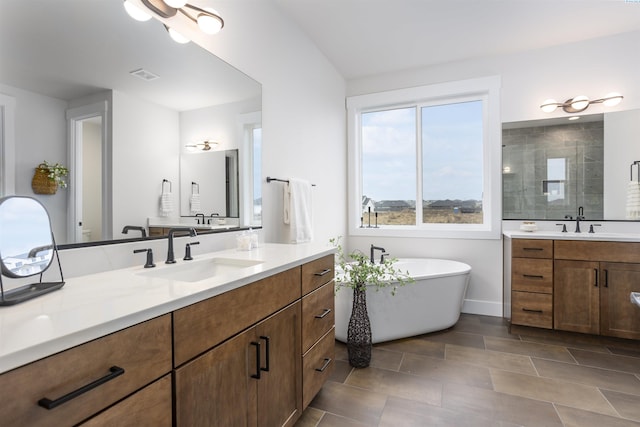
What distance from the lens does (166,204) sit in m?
Answer: 1.53

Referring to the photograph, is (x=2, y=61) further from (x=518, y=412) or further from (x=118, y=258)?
(x=518, y=412)

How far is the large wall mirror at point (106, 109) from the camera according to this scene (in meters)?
1.01

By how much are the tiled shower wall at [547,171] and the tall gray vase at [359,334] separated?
202 centimetres

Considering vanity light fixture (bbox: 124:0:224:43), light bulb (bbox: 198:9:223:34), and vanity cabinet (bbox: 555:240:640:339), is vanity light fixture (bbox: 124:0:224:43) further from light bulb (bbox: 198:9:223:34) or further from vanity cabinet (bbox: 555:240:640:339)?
vanity cabinet (bbox: 555:240:640:339)

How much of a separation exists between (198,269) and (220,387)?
2.03 ft

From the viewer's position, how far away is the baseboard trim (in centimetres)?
321

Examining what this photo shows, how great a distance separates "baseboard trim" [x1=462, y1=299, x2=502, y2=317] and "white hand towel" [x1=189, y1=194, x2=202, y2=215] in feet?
9.67

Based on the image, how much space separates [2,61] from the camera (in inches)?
37.1

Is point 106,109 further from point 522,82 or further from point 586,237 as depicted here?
point 522,82

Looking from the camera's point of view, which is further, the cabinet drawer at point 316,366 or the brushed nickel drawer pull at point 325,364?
the brushed nickel drawer pull at point 325,364

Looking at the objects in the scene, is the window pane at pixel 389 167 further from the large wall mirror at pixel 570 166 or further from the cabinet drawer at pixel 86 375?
the cabinet drawer at pixel 86 375

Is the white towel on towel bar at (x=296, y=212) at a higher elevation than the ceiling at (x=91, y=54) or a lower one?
lower

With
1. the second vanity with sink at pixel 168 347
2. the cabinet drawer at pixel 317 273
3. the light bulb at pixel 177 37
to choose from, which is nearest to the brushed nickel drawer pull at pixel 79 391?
the second vanity with sink at pixel 168 347

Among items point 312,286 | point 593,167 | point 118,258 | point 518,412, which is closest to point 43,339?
point 118,258
